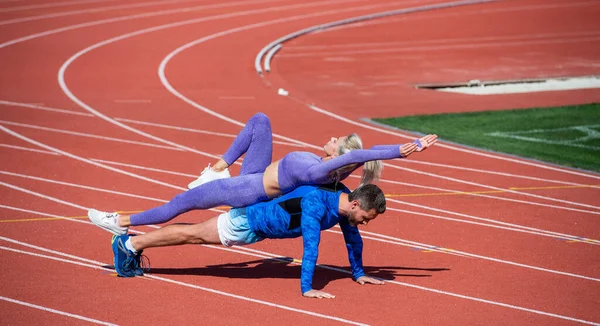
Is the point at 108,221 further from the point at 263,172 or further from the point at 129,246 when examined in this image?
the point at 263,172

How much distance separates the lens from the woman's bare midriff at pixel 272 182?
7258 millimetres

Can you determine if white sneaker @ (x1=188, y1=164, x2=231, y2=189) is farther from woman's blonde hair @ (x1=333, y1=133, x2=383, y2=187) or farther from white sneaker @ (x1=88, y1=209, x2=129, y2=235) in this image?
woman's blonde hair @ (x1=333, y1=133, x2=383, y2=187)

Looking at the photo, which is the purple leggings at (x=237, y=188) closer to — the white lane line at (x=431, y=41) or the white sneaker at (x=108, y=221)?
the white sneaker at (x=108, y=221)

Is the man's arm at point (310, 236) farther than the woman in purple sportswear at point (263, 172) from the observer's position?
Yes

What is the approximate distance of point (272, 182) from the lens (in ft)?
23.8

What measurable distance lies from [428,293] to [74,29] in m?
16.7

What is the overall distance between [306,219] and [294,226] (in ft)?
0.68

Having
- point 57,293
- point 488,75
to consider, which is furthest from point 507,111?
point 57,293

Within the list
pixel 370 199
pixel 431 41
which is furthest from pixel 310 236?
pixel 431 41

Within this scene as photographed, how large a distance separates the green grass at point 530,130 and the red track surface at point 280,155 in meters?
0.62

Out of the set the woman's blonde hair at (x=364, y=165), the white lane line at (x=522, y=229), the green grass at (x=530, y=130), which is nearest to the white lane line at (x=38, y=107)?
the green grass at (x=530, y=130)

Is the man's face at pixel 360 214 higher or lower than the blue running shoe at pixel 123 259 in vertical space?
higher

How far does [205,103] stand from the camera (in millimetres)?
16391

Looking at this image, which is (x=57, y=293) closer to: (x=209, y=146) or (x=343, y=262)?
(x=343, y=262)
